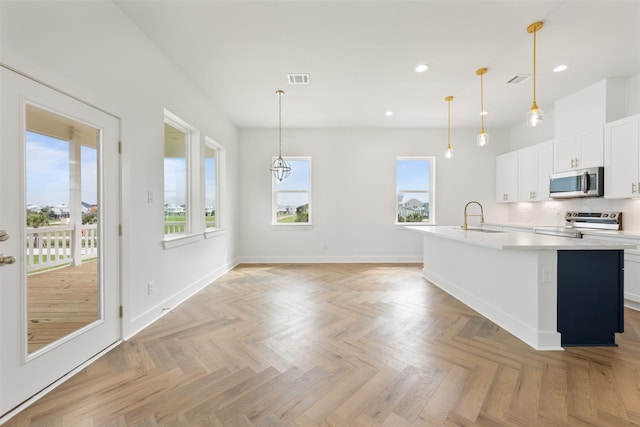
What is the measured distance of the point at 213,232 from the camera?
4.64m

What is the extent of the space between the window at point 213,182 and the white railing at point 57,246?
2.65 metres

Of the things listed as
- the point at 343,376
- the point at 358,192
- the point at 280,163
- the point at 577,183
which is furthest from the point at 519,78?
the point at 343,376

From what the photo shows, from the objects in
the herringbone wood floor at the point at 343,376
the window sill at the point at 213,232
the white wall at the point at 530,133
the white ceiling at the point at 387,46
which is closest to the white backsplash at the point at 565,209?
the white wall at the point at 530,133

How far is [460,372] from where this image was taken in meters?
2.02

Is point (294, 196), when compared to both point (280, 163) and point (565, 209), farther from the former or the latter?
point (565, 209)

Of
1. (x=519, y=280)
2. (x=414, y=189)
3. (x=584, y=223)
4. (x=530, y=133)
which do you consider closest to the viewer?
(x=519, y=280)

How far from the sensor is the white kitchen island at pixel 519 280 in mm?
2344

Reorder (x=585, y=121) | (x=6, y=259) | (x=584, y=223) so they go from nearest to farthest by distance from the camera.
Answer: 1. (x=6, y=259)
2. (x=585, y=121)
3. (x=584, y=223)

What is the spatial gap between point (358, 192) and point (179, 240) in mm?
3886

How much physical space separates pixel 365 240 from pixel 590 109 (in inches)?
166

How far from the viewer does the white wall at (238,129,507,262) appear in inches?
246

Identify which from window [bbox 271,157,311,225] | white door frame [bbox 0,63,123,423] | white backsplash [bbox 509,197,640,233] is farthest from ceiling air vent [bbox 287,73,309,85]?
white backsplash [bbox 509,197,640,233]

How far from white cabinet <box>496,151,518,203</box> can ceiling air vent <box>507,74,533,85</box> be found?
84.0 inches

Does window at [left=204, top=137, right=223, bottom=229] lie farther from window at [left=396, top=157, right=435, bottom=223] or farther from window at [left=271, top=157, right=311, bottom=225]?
window at [left=396, top=157, right=435, bottom=223]
